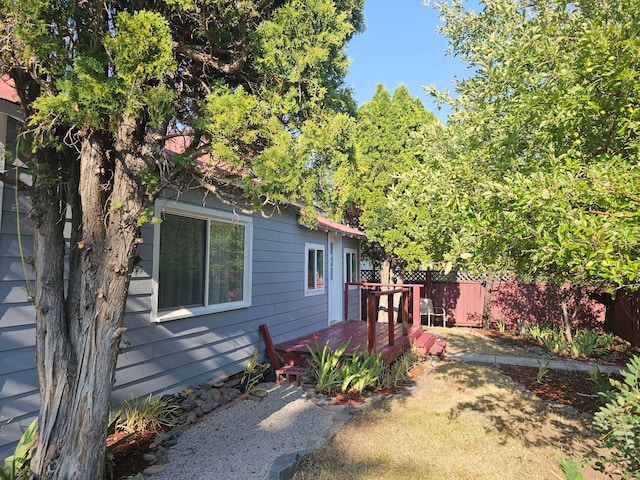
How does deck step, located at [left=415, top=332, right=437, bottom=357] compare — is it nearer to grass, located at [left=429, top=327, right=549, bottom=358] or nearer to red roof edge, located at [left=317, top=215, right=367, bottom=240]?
grass, located at [left=429, top=327, right=549, bottom=358]

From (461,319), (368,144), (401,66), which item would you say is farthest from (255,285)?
(461,319)

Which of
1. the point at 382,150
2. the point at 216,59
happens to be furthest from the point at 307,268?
the point at 216,59

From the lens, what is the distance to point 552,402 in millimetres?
5590

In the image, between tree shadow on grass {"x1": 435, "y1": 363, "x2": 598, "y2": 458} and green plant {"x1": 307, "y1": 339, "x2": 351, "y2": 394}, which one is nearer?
tree shadow on grass {"x1": 435, "y1": 363, "x2": 598, "y2": 458}

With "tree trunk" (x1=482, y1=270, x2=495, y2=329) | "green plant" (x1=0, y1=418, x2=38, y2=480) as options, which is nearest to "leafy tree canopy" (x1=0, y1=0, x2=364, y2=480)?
"green plant" (x1=0, y1=418, x2=38, y2=480)

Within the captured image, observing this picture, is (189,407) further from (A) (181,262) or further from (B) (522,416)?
(B) (522,416)

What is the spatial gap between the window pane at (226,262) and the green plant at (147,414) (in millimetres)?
1608

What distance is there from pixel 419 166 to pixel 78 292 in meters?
3.00

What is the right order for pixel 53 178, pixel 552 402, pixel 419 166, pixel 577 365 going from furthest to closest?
pixel 577 365 < pixel 552 402 < pixel 419 166 < pixel 53 178

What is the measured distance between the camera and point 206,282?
5.66m

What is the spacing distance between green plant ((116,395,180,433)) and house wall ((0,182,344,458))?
116 mm

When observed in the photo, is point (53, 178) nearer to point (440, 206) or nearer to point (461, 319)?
point (440, 206)

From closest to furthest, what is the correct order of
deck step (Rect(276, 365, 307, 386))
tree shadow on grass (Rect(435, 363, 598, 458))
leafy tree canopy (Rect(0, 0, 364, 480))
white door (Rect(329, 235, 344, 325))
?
leafy tree canopy (Rect(0, 0, 364, 480))
tree shadow on grass (Rect(435, 363, 598, 458))
deck step (Rect(276, 365, 307, 386))
white door (Rect(329, 235, 344, 325))

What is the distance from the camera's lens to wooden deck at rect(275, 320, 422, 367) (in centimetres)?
678
